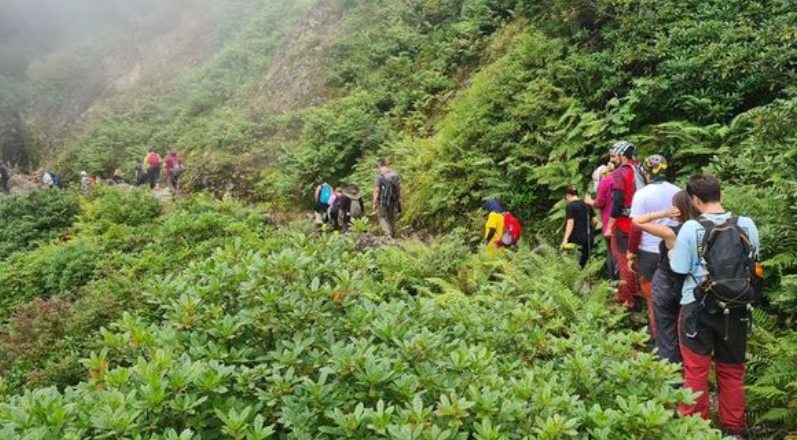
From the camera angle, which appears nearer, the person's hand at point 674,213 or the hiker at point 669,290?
the hiker at point 669,290

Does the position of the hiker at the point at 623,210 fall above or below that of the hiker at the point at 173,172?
above

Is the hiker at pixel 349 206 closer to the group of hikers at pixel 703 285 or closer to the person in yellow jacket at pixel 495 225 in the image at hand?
the person in yellow jacket at pixel 495 225

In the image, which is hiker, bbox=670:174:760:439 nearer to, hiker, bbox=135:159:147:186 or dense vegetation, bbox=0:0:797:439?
dense vegetation, bbox=0:0:797:439

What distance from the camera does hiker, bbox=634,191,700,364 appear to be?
16.0ft

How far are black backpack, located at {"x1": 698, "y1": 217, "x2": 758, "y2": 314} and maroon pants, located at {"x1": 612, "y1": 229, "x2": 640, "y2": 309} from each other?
2.59 meters

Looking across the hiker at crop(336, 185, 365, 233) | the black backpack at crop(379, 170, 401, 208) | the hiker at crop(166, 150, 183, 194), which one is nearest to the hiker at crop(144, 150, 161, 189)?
the hiker at crop(166, 150, 183, 194)

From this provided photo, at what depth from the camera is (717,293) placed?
13.9ft

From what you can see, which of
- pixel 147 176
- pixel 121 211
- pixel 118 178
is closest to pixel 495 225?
pixel 121 211

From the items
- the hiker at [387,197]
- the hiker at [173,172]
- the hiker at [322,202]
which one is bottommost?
the hiker at [173,172]

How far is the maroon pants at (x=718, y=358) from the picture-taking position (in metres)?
4.42

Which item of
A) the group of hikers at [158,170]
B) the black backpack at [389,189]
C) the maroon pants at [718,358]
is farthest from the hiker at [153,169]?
the maroon pants at [718,358]

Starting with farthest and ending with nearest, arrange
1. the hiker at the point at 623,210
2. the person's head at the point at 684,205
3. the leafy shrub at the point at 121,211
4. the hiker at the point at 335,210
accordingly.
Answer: the leafy shrub at the point at 121,211, the hiker at the point at 335,210, the hiker at the point at 623,210, the person's head at the point at 684,205

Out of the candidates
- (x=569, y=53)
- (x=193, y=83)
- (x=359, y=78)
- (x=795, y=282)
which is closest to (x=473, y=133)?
(x=569, y=53)

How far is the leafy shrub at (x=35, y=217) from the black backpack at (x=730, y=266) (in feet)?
56.1
